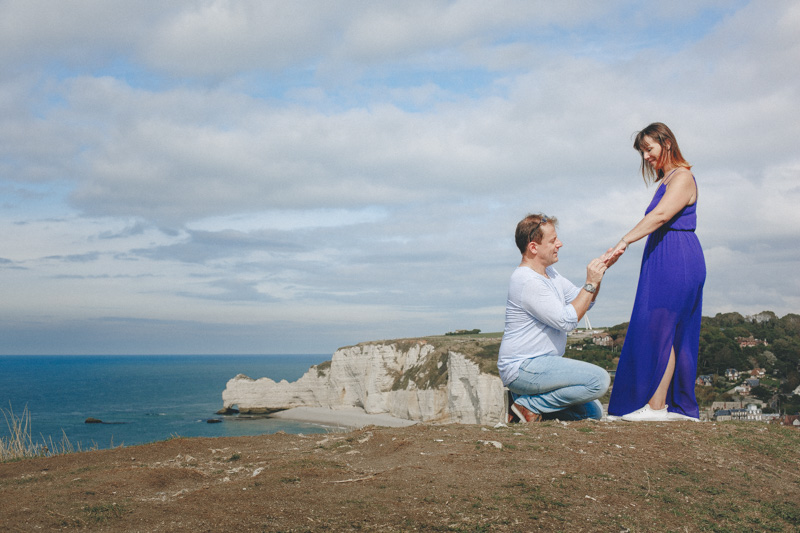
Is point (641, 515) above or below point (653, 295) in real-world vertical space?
below

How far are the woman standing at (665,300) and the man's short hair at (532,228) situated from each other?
2.86 ft

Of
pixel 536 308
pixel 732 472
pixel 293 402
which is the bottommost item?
pixel 293 402

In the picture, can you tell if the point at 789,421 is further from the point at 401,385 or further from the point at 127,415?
the point at 127,415

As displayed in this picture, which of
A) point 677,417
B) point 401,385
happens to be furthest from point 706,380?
point 401,385

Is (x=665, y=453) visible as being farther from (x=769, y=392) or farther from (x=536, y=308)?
(x=769, y=392)

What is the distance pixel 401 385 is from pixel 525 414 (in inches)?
1711

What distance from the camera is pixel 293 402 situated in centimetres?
5753

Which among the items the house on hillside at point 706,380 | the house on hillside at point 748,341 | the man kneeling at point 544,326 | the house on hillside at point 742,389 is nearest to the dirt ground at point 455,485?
the man kneeling at point 544,326

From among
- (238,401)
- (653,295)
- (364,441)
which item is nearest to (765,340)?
(653,295)

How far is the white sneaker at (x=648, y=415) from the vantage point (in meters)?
6.02

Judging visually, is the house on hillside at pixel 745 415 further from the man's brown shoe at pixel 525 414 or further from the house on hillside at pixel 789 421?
the man's brown shoe at pixel 525 414

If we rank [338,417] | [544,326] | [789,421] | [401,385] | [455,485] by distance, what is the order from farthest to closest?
[338,417] → [401,385] → [789,421] → [544,326] → [455,485]

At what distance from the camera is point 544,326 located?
5.64 metres

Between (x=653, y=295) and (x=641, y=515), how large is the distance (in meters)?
2.97
